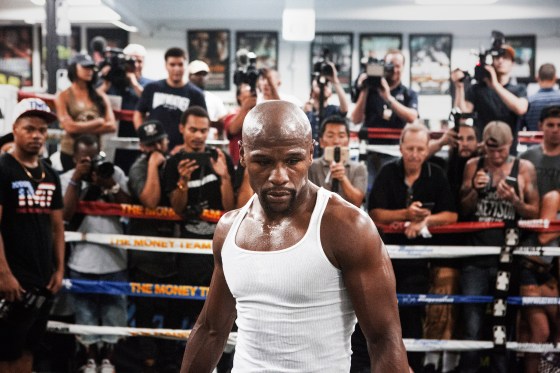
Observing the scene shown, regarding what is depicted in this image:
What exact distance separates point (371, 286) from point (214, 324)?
57 cm

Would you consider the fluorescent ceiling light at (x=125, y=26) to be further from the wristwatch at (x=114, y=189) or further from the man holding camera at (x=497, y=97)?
the man holding camera at (x=497, y=97)

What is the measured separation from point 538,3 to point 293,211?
39.4 feet

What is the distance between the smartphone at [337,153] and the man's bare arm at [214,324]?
6.91 ft

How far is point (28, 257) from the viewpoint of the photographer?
13.0ft

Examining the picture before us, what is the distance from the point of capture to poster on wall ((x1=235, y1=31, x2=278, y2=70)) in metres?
13.4

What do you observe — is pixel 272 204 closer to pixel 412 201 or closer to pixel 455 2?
pixel 412 201

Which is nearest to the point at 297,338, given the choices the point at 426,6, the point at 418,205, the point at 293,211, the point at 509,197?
the point at 293,211

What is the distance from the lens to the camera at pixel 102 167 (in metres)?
4.23

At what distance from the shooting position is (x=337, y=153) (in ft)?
13.6

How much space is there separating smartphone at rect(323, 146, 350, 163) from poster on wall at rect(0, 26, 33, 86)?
441 inches

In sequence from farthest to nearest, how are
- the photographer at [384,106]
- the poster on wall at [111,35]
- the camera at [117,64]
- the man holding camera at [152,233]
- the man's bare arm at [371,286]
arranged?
1. the poster on wall at [111,35]
2. the camera at [117,64]
3. the photographer at [384,106]
4. the man holding camera at [152,233]
5. the man's bare arm at [371,286]

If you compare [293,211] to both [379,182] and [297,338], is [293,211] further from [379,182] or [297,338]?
[379,182]

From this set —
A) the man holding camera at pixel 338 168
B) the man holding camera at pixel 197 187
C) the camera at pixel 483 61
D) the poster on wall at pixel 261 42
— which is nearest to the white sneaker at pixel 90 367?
the man holding camera at pixel 197 187

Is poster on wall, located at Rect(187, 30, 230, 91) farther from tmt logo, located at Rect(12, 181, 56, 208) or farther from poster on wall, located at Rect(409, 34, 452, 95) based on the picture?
tmt logo, located at Rect(12, 181, 56, 208)
